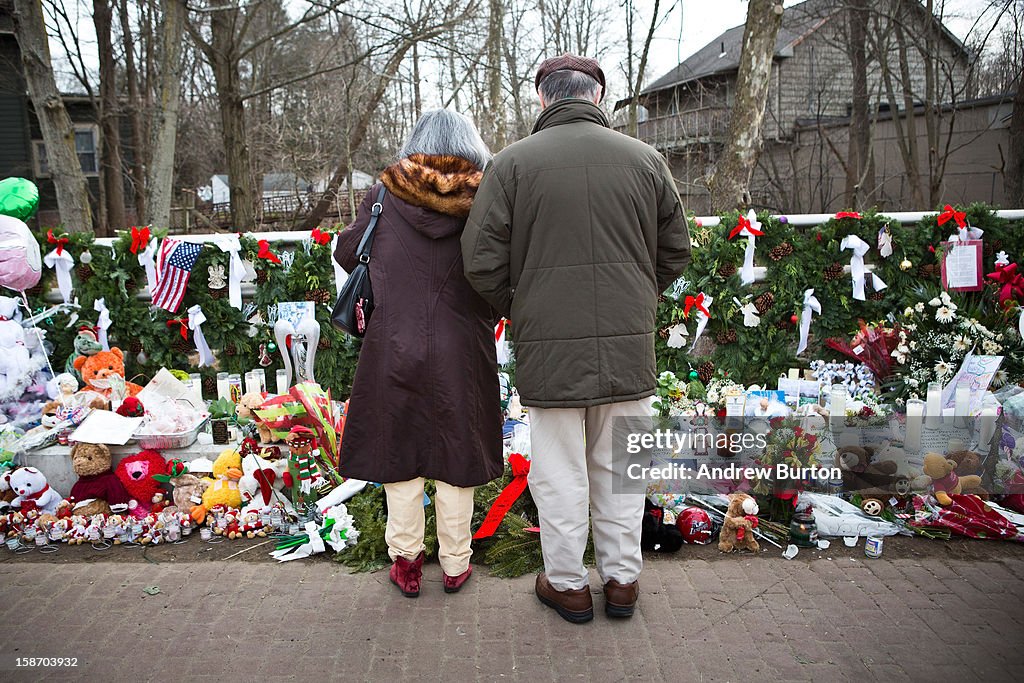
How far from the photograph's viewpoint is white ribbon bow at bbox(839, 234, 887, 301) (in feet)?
16.1

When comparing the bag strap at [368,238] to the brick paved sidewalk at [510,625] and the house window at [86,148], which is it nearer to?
the brick paved sidewalk at [510,625]

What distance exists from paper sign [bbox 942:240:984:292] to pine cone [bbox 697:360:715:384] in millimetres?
1656

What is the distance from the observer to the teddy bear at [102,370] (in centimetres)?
462

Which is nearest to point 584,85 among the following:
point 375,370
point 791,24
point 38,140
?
point 375,370

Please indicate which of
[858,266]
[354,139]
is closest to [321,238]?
[858,266]

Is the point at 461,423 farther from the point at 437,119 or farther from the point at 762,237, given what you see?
the point at 762,237

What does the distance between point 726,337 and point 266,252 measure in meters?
3.25

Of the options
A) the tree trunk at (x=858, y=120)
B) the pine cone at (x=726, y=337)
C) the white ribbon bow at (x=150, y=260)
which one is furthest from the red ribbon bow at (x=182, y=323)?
the tree trunk at (x=858, y=120)

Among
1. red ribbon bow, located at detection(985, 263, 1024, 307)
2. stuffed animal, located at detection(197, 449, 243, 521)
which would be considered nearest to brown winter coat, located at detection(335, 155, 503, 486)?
stuffed animal, located at detection(197, 449, 243, 521)

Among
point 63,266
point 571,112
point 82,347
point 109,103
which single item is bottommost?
point 82,347

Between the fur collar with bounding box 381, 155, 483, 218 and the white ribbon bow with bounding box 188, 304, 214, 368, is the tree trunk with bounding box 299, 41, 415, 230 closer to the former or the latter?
the white ribbon bow with bounding box 188, 304, 214, 368

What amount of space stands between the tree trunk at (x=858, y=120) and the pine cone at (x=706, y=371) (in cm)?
990

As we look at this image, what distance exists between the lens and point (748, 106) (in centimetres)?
729

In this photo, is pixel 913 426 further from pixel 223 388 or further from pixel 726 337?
pixel 223 388
